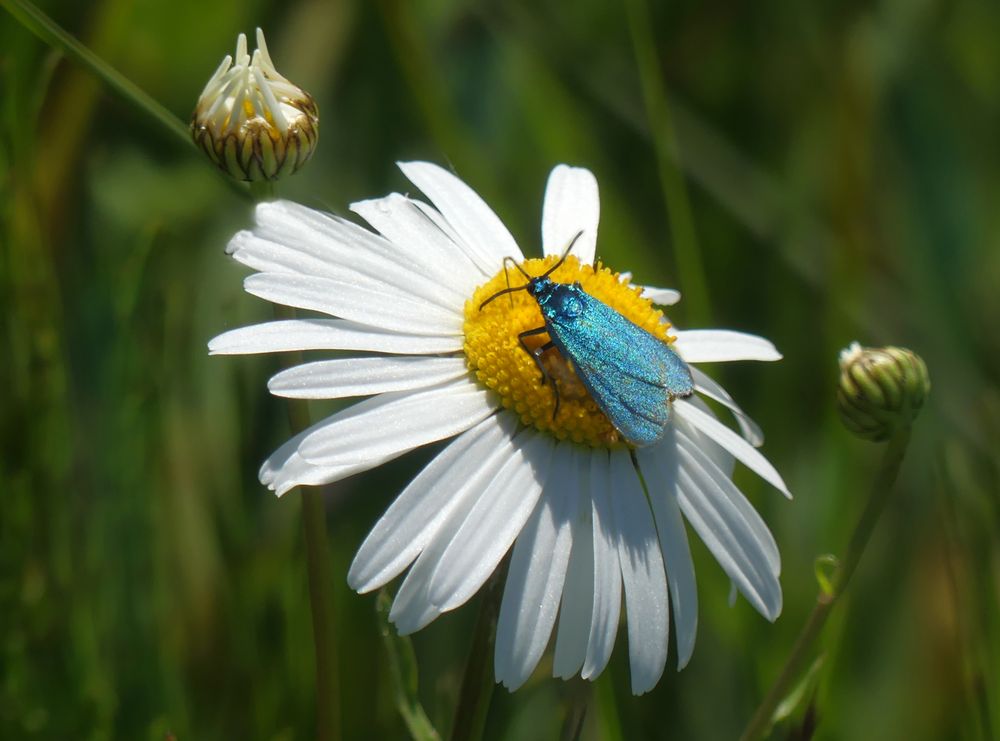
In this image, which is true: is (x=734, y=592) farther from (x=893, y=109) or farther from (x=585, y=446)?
(x=893, y=109)

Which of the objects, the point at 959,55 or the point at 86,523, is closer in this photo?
the point at 86,523

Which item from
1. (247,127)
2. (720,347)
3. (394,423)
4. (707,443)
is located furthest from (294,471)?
(720,347)

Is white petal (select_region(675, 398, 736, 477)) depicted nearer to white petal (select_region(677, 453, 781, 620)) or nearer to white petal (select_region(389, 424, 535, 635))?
white petal (select_region(677, 453, 781, 620))

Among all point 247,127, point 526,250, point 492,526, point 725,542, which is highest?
→ point 526,250

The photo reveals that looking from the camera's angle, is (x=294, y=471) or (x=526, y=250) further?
(x=526, y=250)

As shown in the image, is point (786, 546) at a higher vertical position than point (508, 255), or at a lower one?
lower

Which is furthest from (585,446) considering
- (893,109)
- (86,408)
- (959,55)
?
(959,55)

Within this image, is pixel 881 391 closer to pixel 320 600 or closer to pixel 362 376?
pixel 362 376

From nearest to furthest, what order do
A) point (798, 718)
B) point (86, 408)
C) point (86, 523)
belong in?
point (798, 718) < point (86, 523) < point (86, 408)
